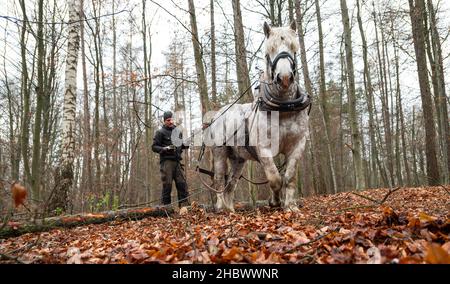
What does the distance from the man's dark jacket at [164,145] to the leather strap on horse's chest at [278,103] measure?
11.1 ft

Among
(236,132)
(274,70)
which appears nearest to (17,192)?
(274,70)

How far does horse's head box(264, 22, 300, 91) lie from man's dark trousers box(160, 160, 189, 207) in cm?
422

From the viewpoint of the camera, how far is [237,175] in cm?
724

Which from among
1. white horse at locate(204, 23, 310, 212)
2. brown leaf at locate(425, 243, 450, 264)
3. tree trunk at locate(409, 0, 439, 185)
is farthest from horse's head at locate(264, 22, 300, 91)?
tree trunk at locate(409, 0, 439, 185)

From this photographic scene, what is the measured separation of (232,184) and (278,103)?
8.54 feet

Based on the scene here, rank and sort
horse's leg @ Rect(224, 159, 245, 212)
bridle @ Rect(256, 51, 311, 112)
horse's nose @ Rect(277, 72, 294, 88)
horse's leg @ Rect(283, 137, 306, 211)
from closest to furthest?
1. horse's nose @ Rect(277, 72, 294, 88)
2. bridle @ Rect(256, 51, 311, 112)
3. horse's leg @ Rect(283, 137, 306, 211)
4. horse's leg @ Rect(224, 159, 245, 212)

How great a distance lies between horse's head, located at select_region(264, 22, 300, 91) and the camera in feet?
14.5

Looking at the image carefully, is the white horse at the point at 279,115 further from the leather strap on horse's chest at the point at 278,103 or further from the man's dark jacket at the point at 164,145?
the man's dark jacket at the point at 164,145

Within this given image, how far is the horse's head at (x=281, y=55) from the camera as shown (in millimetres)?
4422

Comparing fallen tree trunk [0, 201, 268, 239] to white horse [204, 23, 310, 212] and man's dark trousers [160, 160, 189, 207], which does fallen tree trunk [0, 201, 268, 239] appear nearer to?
man's dark trousers [160, 160, 189, 207]

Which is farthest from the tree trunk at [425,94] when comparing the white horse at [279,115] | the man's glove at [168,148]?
the man's glove at [168,148]

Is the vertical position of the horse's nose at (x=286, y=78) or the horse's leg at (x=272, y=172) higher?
the horse's nose at (x=286, y=78)
